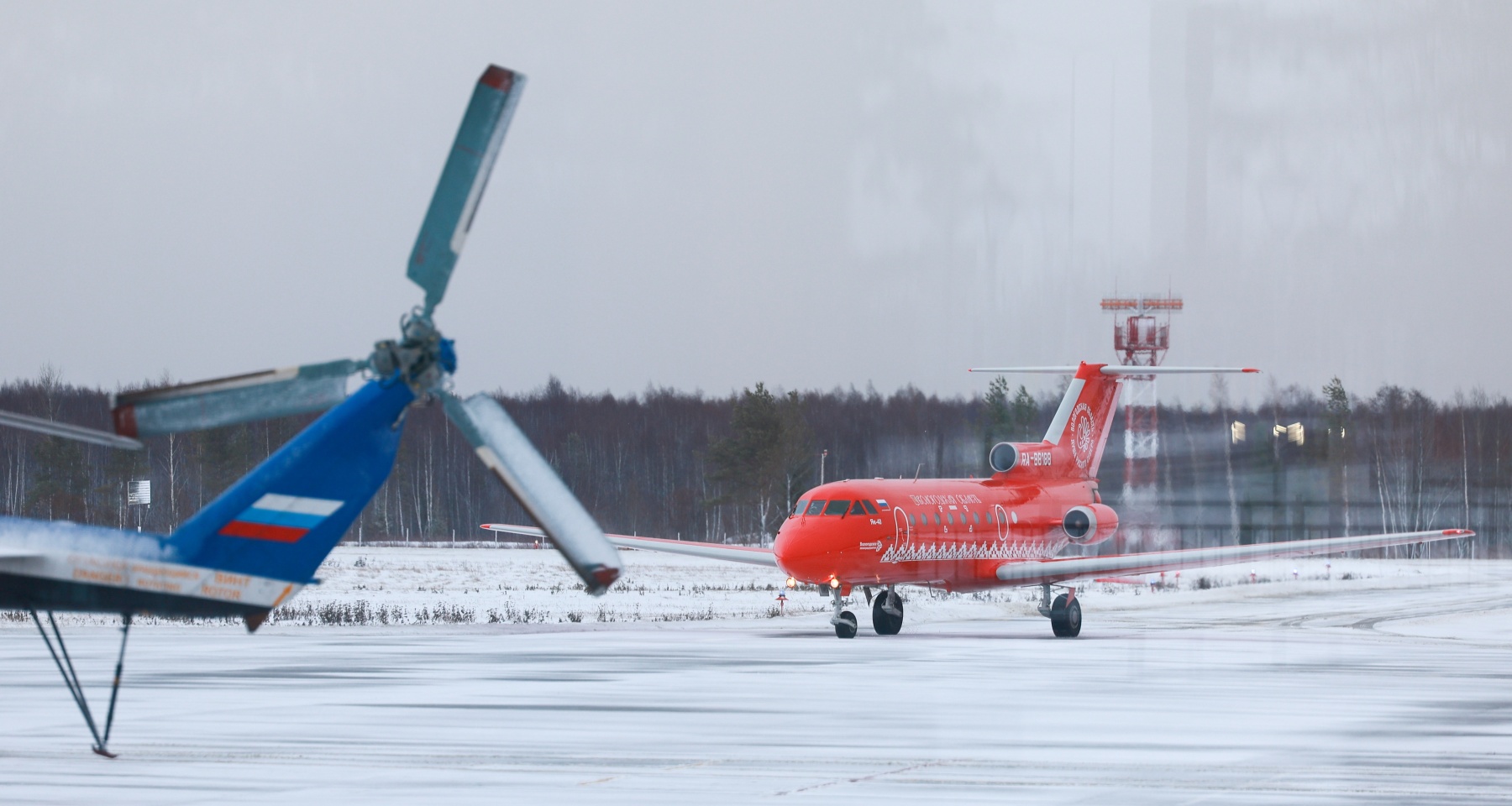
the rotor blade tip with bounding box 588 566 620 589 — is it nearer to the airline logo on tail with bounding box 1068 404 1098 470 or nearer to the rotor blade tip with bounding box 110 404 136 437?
the rotor blade tip with bounding box 110 404 136 437

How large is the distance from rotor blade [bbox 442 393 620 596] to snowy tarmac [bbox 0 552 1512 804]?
91.1 inches

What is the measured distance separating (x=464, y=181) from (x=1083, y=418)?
23862mm

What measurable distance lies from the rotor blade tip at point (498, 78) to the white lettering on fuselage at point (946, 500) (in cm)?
1918

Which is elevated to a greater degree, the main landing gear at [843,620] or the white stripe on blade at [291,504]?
the white stripe on blade at [291,504]

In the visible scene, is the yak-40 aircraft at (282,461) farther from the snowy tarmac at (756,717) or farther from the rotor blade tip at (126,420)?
the snowy tarmac at (756,717)

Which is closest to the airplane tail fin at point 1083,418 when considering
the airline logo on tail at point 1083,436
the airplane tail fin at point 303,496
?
the airline logo on tail at point 1083,436

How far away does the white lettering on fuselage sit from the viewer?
1091 inches

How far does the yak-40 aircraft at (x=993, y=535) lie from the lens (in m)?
26.1

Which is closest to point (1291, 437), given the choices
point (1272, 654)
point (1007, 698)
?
point (1272, 654)

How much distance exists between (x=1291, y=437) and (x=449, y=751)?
36.9 m

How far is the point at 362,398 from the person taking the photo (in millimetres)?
9727

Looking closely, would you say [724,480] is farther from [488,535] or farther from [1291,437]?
[1291,437]

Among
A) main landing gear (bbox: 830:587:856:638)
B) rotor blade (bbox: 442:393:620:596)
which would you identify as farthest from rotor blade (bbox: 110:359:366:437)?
main landing gear (bbox: 830:587:856:638)

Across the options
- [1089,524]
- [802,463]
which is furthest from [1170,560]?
[802,463]
